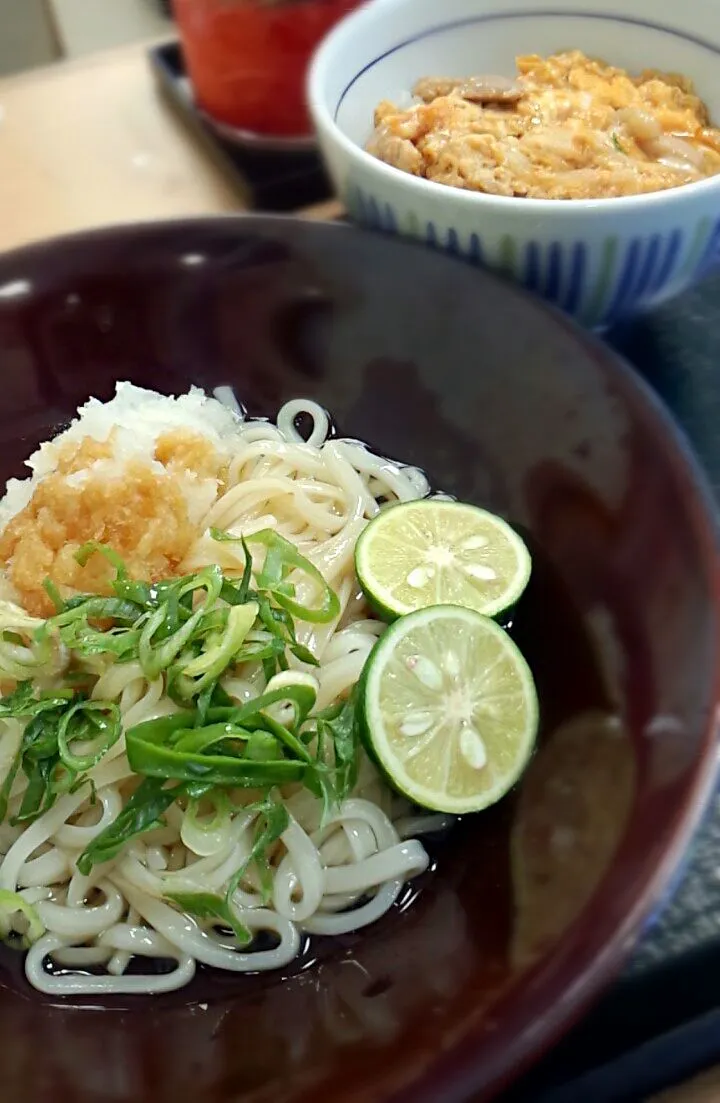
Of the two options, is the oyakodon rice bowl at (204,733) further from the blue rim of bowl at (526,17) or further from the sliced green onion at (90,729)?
the blue rim of bowl at (526,17)

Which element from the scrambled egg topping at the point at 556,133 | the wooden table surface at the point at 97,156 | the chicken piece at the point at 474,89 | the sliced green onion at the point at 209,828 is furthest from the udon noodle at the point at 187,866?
the wooden table surface at the point at 97,156

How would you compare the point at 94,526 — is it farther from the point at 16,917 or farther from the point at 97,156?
the point at 97,156

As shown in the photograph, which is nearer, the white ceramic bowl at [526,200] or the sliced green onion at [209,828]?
the sliced green onion at [209,828]

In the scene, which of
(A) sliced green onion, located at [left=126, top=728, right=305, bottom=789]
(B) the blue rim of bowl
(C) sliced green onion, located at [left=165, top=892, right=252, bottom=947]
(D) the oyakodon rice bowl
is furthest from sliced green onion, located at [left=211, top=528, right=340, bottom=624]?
(B) the blue rim of bowl

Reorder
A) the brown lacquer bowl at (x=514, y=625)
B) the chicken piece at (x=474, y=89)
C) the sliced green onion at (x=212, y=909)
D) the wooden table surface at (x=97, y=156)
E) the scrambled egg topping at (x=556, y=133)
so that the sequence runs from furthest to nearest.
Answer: the wooden table surface at (x=97, y=156)
the chicken piece at (x=474, y=89)
the scrambled egg topping at (x=556, y=133)
the sliced green onion at (x=212, y=909)
the brown lacquer bowl at (x=514, y=625)

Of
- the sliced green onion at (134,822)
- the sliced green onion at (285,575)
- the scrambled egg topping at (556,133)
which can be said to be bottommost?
the sliced green onion at (134,822)

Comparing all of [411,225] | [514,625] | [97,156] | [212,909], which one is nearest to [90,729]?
[212,909]

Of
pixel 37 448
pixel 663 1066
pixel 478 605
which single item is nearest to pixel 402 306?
pixel 478 605

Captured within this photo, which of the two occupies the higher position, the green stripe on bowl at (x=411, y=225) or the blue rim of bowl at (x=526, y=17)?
Answer: the blue rim of bowl at (x=526, y=17)
